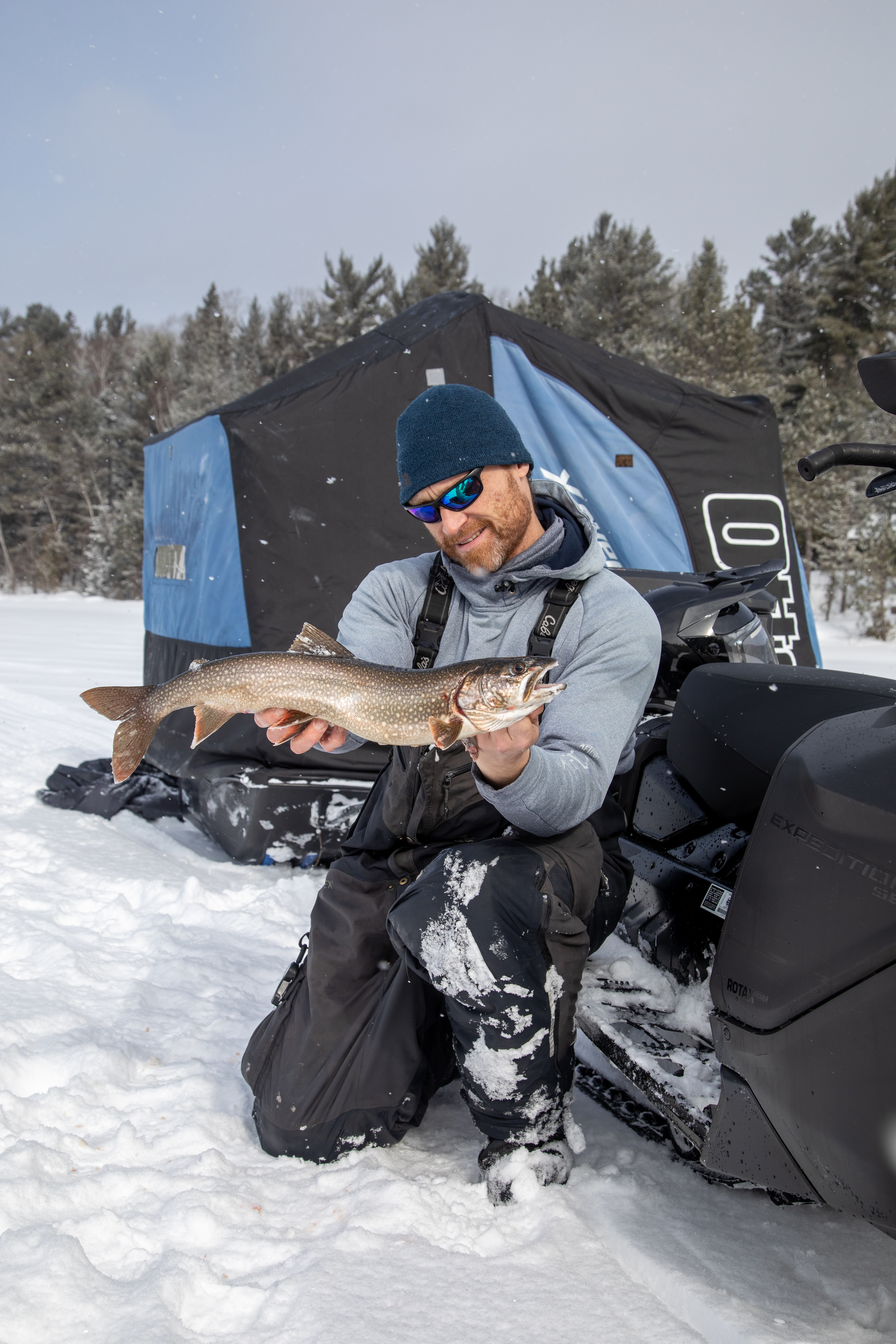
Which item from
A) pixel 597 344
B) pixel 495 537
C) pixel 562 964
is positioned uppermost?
pixel 597 344

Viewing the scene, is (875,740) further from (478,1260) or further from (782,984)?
(478,1260)

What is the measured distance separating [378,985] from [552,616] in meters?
1.19

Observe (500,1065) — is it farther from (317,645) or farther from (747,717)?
(317,645)

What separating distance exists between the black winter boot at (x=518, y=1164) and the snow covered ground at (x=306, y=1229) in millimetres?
36

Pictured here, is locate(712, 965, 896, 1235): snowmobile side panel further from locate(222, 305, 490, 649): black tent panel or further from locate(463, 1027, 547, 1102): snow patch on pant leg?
locate(222, 305, 490, 649): black tent panel

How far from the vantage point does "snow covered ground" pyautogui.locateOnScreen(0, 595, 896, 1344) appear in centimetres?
158

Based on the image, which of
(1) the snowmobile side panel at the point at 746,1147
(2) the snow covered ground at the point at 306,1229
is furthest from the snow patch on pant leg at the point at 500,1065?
(1) the snowmobile side panel at the point at 746,1147

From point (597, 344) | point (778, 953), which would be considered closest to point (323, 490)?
point (778, 953)

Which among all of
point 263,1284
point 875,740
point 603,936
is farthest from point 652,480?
point 263,1284

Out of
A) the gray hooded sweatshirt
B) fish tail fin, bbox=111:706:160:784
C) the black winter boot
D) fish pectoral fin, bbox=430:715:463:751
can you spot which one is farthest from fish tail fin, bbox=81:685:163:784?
the black winter boot

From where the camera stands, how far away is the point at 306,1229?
1864 millimetres

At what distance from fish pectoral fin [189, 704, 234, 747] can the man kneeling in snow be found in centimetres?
16

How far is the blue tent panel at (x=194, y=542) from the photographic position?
522cm

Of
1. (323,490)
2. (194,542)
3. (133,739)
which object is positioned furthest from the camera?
(194,542)
